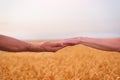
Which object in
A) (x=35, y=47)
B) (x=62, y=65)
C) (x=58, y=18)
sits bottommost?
(x=62, y=65)

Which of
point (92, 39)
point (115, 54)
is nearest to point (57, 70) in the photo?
point (92, 39)

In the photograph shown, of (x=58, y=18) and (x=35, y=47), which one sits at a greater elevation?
(x=58, y=18)

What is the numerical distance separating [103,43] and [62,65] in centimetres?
41

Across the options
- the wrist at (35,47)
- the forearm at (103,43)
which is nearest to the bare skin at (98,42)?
the forearm at (103,43)

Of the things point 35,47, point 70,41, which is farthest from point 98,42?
point 35,47

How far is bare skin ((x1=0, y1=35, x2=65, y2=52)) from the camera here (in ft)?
5.54

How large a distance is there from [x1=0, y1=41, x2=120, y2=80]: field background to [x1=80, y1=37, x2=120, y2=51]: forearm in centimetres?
4

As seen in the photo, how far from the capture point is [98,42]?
5.87 feet

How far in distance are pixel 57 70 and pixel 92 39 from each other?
403 millimetres

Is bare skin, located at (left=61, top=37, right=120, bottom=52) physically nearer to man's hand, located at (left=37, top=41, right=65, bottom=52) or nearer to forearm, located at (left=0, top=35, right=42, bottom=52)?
man's hand, located at (left=37, top=41, right=65, bottom=52)

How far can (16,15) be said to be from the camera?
5.56ft

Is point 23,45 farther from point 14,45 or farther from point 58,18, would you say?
point 58,18

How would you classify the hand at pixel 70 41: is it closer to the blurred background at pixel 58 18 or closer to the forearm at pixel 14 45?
the blurred background at pixel 58 18

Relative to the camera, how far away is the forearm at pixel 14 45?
1686 millimetres
